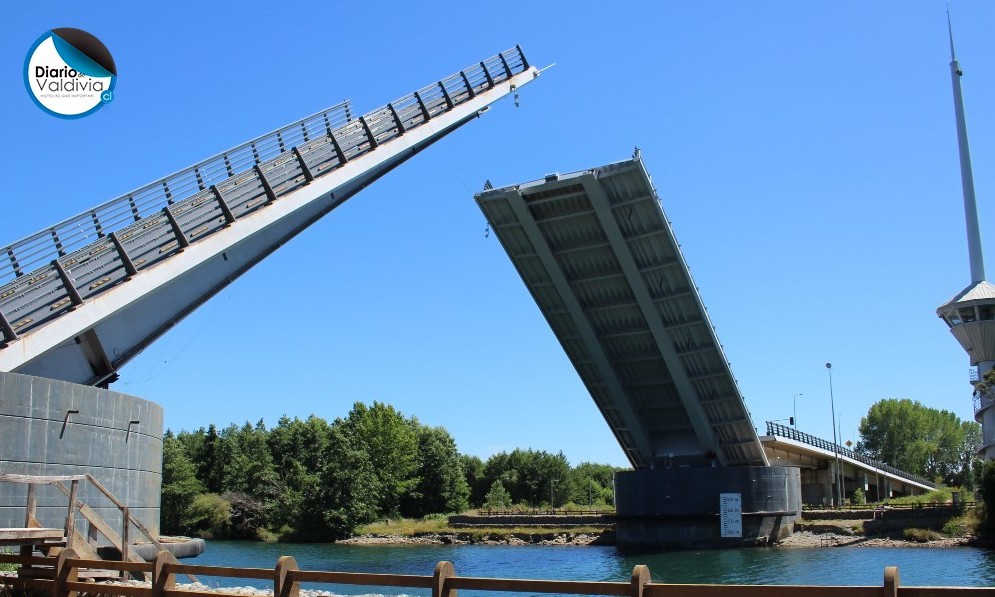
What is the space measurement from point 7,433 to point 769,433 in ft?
126

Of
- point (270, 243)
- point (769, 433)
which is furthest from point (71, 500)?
point (769, 433)

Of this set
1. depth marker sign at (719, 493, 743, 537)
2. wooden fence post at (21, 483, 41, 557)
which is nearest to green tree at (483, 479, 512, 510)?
depth marker sign at (719, 493, 743, 537)

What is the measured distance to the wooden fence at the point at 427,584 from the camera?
17.0ft

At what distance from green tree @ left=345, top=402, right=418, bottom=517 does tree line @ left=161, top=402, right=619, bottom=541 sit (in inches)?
2.8

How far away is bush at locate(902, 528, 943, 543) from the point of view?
34.6 m

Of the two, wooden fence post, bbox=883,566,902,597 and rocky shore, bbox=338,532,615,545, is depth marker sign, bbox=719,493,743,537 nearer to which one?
rocky shore, bbox=338,532,615,545

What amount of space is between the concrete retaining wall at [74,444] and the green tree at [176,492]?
5074 centimetres

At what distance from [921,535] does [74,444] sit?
33.1 meters

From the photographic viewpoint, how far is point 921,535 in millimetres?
35000

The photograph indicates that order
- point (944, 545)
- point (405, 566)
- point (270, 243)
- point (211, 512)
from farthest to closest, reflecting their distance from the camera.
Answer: point (211, 512), point (944, 545), point (405, 566), point (270, 243)

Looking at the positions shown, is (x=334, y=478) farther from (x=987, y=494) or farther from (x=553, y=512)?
(x=987, y=494)

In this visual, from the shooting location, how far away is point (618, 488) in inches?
1423

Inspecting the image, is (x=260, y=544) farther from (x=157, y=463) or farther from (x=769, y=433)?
(x=157, y=463)

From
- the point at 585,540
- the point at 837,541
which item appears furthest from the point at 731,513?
the point at 585,540
